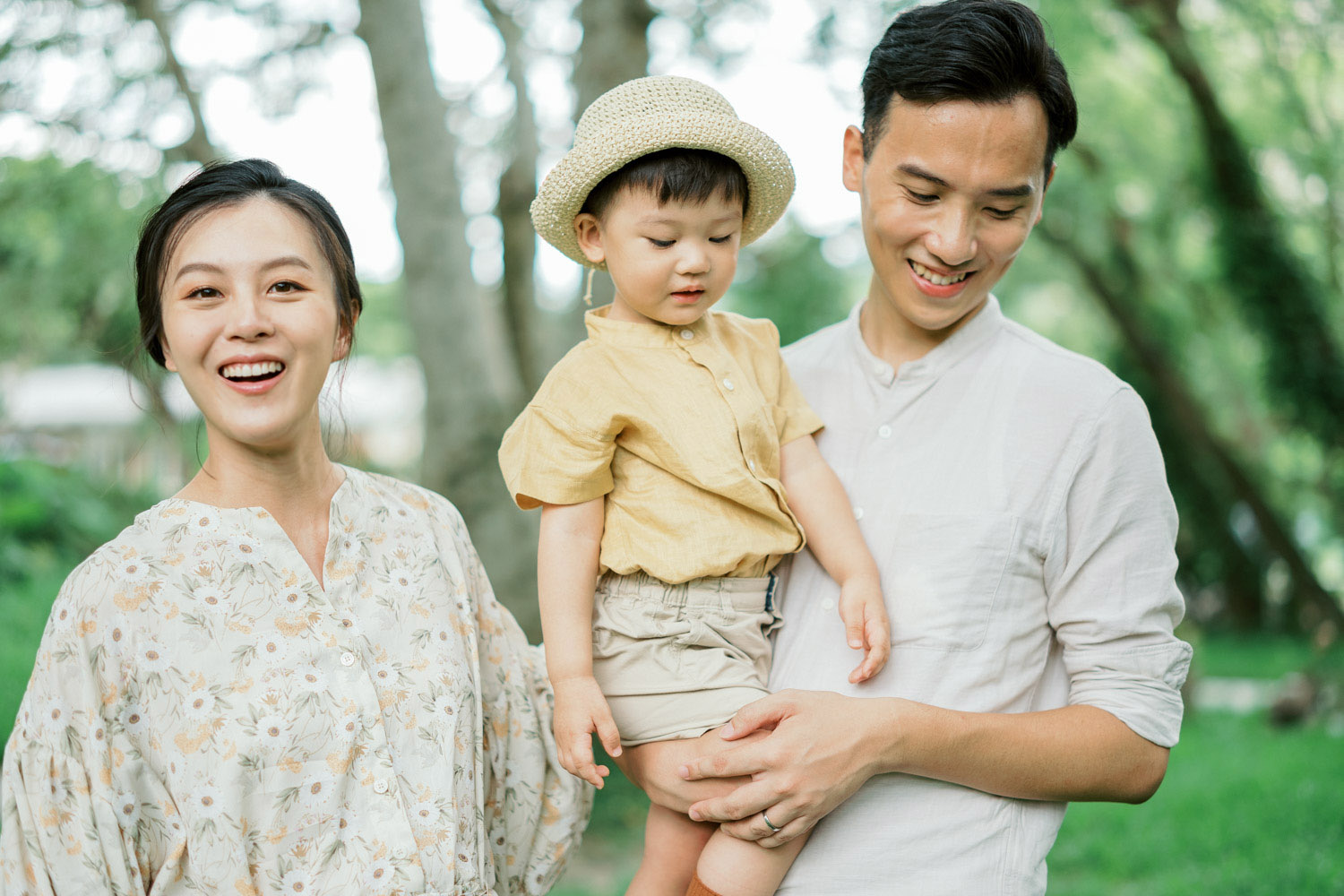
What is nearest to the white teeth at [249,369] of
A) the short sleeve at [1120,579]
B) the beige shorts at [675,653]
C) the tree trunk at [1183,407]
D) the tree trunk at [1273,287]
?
the beige shorts at [675,653]

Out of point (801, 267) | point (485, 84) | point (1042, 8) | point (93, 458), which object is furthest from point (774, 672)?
point (801, 267)

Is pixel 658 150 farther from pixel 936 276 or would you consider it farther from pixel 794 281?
pixel 794 281

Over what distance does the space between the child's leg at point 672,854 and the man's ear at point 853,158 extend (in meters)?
1.31

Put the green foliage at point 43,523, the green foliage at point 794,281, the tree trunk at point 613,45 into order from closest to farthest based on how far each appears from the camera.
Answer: the green foliage at point 43,523, the tree trunk at point 613,45, the green foliage at point 794,281

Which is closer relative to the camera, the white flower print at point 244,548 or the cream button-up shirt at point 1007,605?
the white flower print at point 244,548

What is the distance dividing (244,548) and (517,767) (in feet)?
2.28

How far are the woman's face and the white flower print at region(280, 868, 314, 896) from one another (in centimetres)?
68

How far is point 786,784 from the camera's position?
6.17 feet

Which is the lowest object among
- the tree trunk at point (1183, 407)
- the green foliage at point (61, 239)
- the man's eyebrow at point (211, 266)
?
the tree trunk at point (1183, 407)

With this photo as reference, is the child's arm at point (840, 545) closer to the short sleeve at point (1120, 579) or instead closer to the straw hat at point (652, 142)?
the short sleeve at point (1120, 579)

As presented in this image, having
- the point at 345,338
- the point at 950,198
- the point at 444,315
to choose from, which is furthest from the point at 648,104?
the point at 444,315

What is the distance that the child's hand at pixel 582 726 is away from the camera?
1964 millimetres

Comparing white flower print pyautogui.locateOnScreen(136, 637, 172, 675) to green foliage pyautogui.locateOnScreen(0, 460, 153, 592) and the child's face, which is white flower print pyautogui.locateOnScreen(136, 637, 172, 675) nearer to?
the child's face

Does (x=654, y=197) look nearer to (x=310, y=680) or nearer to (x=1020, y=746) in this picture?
(x=310, y=680)
